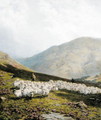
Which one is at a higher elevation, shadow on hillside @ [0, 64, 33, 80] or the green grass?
shadow on hillside @ [0, 64, 33, 80]

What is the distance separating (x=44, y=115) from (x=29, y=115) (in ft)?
6.07

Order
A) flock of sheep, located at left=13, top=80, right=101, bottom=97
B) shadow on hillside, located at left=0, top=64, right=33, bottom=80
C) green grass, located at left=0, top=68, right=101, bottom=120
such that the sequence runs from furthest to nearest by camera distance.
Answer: shadow on hillside, located at left=0, top=64, right=33, bottom=80 < flock of sheep, located at left=13, top=80, right=101, bottom=97 < green grass, located at left=0, top=68, right=101, bottom=120

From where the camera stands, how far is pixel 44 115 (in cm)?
2453

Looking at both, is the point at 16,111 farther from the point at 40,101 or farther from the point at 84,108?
the point at 84,108

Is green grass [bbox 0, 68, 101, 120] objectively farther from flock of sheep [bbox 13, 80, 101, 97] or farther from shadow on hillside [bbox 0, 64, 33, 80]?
shadow on hillside [bbox 0, 64, 33, 80]

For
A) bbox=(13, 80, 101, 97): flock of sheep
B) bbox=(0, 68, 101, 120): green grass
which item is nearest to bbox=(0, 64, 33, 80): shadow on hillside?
bbox=(13, 80, 101, 97): flock of sheep

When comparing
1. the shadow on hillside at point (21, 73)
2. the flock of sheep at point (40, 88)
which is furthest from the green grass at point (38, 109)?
the shadow on hillside at point (21, 73)

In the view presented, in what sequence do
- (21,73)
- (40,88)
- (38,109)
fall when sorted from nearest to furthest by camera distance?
1. (38,109)
2. (40,88)
3. (21,73)

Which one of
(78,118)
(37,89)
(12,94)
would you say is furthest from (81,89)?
(78,118)

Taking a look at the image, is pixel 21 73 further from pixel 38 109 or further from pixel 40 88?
pixel 38 109

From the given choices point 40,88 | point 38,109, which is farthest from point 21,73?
point 38,109

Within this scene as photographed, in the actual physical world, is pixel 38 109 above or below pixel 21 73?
below

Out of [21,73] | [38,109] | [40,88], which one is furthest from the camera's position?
[21,73]

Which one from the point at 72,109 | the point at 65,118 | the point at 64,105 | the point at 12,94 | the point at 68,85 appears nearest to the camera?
the point at 65,118
